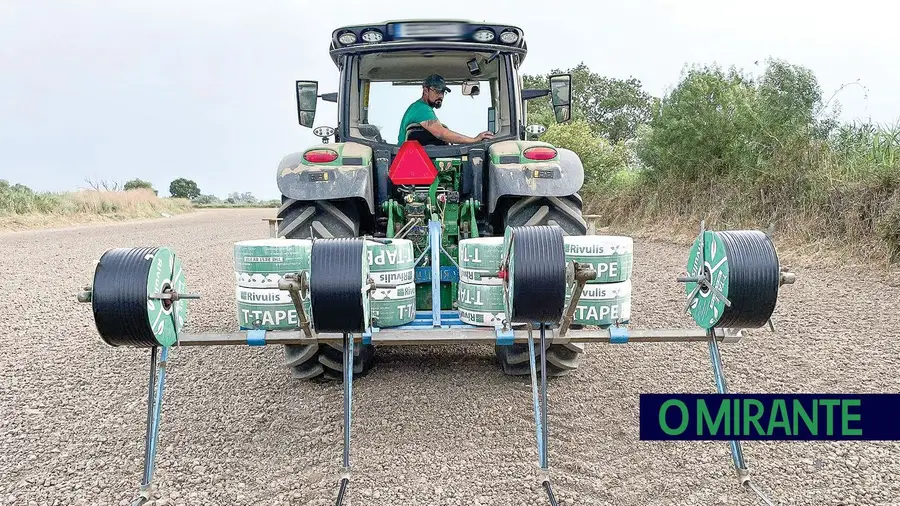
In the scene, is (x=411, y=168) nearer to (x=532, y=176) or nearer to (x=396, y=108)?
(x=532, y=176)

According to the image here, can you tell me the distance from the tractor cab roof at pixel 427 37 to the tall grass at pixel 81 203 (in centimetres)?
1774

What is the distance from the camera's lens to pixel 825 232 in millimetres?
9016

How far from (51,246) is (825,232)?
13.3m

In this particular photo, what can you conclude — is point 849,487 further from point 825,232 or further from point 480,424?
point 825,232

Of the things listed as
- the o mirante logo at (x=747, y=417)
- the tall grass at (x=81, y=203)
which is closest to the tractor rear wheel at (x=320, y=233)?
the o mirante logo at (x=747, y=417)

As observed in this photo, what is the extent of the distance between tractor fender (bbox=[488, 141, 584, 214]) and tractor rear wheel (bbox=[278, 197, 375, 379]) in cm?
95

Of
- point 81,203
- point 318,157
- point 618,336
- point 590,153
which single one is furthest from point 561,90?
point 81,203

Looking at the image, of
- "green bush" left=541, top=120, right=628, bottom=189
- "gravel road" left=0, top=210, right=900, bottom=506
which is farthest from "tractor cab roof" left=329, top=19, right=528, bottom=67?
"green bush" left=541, top=120, right=628, bottom=189

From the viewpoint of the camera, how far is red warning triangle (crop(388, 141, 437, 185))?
415 centimetres

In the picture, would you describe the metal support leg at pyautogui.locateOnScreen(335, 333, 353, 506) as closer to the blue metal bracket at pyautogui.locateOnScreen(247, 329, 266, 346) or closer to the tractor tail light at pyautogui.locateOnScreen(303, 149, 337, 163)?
the blue metal bracket at pyautogui.locateOnScreen(247, 329, 266, 346)

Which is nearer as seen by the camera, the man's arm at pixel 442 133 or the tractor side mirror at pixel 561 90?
the man's arm at pixel 442 133

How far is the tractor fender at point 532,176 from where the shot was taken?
4.08 meters

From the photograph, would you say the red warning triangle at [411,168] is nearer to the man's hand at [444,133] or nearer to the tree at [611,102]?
the man's hand at [444,133]

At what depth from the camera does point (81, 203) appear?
23.5 m
